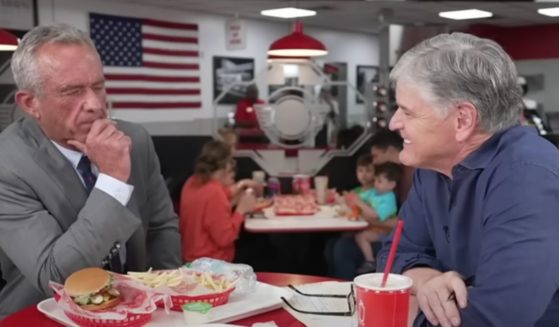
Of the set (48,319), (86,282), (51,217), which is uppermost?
(51,217)

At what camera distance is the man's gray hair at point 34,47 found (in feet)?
5.93

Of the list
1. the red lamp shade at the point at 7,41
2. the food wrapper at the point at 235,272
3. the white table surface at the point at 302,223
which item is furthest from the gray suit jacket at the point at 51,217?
the red lamp shade at the point at 7,41

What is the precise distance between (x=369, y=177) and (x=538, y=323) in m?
3.62

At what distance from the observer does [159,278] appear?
1.66 m

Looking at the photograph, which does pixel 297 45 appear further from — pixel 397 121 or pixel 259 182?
pixel 397 121

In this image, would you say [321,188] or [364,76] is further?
[364,76]

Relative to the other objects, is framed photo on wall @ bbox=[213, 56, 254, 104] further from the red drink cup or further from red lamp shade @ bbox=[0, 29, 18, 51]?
the red drink cup

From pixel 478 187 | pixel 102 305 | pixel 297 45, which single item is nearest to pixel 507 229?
Result: pixel 478 187

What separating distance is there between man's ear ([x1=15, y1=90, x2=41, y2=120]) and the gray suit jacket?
57 millimetres

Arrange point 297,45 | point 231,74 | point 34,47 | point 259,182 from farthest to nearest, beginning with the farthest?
1. point 231,74
2. point 297,45
3. point 259,182
4. point 34,47

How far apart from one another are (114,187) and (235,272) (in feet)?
1.29

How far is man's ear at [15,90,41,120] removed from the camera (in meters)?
1.86

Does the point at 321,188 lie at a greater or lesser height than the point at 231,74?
lesser

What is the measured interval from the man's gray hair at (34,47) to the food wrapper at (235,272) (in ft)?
2.25
